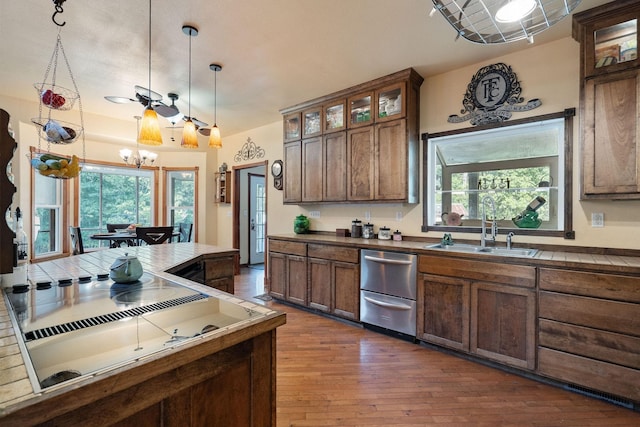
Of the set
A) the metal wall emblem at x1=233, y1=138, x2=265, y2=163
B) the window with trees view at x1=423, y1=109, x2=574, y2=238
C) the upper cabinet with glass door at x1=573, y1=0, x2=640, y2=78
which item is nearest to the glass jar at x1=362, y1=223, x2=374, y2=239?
the window with trees view at x1=423, y1=109, x2=574, y2=238

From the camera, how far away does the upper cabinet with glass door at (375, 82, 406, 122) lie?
317cm

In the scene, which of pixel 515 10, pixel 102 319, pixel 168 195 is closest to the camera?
pixel 102 319

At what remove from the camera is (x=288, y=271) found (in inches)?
153

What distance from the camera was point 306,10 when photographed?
7.25 feet

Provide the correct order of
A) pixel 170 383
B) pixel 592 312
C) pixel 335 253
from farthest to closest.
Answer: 1. pixel 335 253
2. pixel 592 312
3. pixel 170 383

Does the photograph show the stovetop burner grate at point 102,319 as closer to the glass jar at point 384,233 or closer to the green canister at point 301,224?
the glass jar at point 384,233

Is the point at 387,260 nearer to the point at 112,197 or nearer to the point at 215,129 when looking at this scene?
the point at 215,129

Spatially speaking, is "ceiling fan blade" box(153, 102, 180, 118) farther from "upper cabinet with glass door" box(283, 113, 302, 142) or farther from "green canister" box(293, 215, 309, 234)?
"green canister" box(293, 215, 309, 234)

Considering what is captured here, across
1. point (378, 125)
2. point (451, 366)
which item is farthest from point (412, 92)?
point (451, 366)

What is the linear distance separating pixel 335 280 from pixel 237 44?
99.7 inches

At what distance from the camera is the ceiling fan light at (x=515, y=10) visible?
4.18 feet

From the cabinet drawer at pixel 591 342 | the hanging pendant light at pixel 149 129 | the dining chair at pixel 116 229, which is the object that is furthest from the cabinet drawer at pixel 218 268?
the dining chair at pixel 116 229

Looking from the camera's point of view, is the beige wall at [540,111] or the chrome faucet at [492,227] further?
the chrome faucet at [492,227]

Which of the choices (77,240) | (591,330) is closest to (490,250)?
(591,330)
